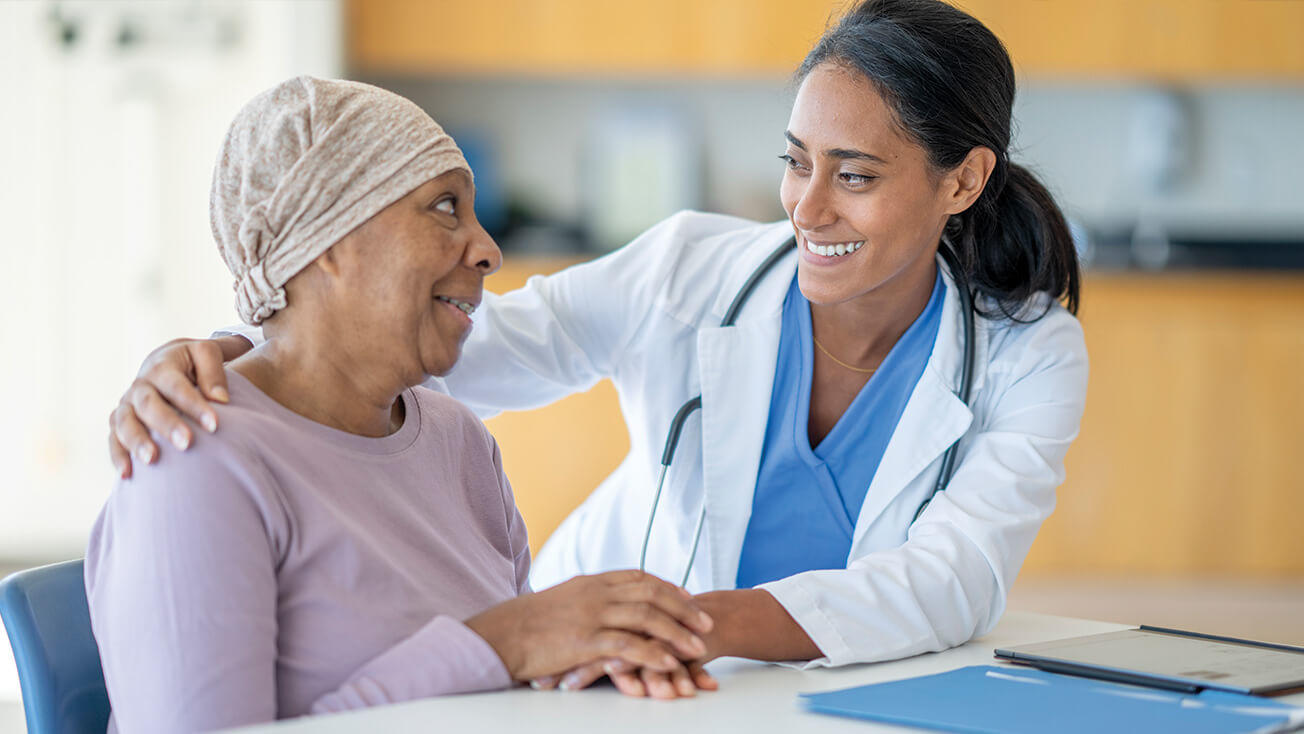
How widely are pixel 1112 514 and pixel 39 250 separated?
353 centimetres

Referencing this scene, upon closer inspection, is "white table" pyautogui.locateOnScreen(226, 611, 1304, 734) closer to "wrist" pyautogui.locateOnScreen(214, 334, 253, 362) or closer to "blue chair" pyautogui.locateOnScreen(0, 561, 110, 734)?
"blue chair" pyautogui.locateOnScreen(0, 561, 110, 734)

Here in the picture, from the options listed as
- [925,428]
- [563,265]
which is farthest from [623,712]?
[563,265]

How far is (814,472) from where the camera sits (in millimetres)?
1731

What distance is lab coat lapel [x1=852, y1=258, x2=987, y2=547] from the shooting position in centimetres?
164

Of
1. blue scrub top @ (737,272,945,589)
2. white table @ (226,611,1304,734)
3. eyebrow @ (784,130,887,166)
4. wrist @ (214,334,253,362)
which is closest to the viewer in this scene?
white table @ (226,611,1304,734)

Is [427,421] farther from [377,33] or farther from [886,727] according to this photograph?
[377,33]

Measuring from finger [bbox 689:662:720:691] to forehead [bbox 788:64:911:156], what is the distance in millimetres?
748

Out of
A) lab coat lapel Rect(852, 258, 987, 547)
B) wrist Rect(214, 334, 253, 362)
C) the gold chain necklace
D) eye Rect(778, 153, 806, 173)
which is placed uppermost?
eye Rect(778, 153, 806, 173)

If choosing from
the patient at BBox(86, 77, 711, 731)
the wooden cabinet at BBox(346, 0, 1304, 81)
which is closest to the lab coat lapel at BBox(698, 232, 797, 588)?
the patient at BBox(86, 77, 711, 731)

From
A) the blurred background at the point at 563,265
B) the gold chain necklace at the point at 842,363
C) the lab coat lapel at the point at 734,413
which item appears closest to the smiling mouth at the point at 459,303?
the lab coat lapel at the point at 734,413

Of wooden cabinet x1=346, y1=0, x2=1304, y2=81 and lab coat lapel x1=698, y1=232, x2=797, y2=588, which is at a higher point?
wooden cabinet x1=346, y1=0, x2=1304, y2=81

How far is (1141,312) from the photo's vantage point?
4.26m

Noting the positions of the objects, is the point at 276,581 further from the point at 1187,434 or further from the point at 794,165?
the point at 1187,434

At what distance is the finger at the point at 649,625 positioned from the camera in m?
1.10
